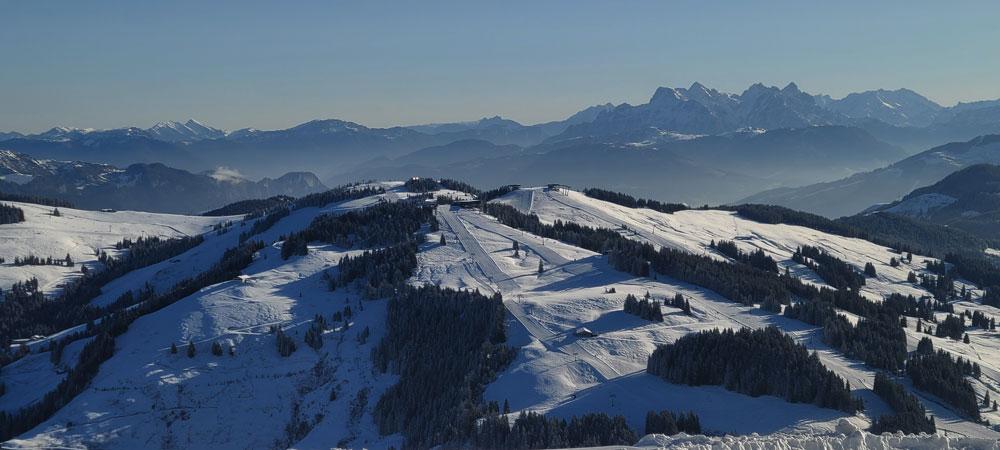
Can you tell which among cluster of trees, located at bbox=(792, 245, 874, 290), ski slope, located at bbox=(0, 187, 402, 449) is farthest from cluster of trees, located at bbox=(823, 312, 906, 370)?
ski slope, located at bbox=(0, 187, 402, 449)

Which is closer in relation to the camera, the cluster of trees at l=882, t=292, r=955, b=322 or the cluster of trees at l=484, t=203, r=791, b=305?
the cluster of trees at l=484, t=203, r=791, b=305

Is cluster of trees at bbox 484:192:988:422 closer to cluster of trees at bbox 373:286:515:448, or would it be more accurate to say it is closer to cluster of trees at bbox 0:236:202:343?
cluster of trees at bbox 373:286:515:448

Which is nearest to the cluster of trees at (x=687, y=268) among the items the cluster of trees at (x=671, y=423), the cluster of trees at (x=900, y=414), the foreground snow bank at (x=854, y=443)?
the cluster of trees at (x=900, y=414)

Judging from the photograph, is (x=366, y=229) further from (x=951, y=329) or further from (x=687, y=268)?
(x=951, y=329)

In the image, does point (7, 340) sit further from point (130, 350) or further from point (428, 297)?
point (428, 297)

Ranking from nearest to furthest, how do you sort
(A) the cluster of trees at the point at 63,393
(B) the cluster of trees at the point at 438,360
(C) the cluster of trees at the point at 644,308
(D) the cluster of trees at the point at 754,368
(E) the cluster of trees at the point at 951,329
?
(B) the cluster of trees at the point at 438,360 < (D) the cluster of trees at the point at 754,368 < (A) the cluster of trees at the point at 63,393 < (C) the cluster of trees at the point at 644,308 < (E) the cluster of trees at the point at 951,329

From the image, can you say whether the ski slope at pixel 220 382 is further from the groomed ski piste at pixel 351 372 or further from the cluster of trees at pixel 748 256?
the cluster of trees at pixel 748 256

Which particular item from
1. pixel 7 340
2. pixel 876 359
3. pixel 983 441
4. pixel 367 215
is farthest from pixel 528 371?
pixel 7 340
